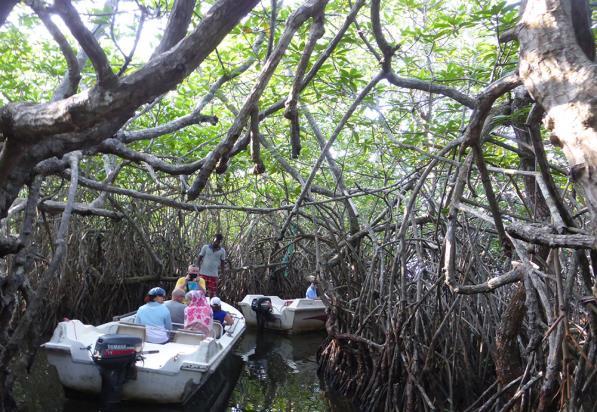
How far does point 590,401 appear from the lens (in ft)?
10.4

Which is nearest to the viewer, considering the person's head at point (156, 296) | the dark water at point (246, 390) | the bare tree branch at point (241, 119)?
the bare tree branch at point (241, 119)

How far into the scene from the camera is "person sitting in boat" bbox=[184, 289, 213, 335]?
6.60m

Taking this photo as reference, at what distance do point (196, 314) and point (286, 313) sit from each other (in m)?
4.10

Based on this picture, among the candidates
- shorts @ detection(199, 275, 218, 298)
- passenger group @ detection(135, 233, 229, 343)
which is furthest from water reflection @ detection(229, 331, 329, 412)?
shorts @ detection(199, 275, 218, 298)

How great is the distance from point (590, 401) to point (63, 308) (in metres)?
7.46

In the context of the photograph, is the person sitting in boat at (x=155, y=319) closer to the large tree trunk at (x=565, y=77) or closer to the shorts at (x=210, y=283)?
the shorts at (x=210, y=283)

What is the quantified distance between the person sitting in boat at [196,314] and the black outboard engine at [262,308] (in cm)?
364

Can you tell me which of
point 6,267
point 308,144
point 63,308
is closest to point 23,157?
point 6,267

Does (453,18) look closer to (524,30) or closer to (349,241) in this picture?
(524,30)

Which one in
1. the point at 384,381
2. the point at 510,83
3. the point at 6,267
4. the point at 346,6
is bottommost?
the point at 384,381

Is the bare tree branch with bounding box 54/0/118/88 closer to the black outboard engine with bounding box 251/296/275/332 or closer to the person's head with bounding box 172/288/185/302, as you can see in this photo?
the person's head with bounding box 172/288/185/302

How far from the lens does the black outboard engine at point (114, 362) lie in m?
4.92

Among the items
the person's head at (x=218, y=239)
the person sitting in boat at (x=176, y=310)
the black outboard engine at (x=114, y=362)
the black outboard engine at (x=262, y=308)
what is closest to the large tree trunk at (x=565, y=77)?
the black outboard engine at (x=114, y=362)

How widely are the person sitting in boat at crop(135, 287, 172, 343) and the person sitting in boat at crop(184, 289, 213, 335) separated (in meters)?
0.22
